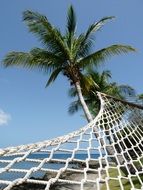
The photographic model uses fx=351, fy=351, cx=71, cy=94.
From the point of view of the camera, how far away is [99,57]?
11352 mm

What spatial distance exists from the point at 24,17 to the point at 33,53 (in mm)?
1302

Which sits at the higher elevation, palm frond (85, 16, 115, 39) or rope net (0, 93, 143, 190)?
palm frond (85, 16, 115, 39)

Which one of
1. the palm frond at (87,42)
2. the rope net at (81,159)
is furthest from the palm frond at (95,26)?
the rope net at (81,159)

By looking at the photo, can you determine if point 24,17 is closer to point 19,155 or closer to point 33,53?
point 33,53

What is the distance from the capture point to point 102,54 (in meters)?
11.3

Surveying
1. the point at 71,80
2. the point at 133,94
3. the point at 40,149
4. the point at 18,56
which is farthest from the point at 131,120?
the point at 133,94

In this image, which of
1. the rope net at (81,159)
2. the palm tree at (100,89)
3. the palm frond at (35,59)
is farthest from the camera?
the palm tree at (100,89)

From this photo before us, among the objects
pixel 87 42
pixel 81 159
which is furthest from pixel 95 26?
pixel 81 159

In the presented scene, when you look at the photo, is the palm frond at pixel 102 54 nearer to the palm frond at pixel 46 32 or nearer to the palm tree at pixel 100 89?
the palm frond at pixel 46 32

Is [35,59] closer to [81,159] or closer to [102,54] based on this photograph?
[102,54]

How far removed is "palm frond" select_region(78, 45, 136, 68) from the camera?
1128 centimetres

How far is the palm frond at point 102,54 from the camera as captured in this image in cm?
1128

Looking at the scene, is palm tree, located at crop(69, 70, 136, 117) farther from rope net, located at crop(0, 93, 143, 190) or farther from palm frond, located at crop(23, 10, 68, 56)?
rope net, located at crop(0, 93, 143, 190)

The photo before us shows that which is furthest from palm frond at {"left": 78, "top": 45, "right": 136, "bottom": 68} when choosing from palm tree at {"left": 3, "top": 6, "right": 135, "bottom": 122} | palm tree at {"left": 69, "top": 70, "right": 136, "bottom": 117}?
palm tree at {"left": 69, "top": 70, "right": 136, "bottom": 117}
